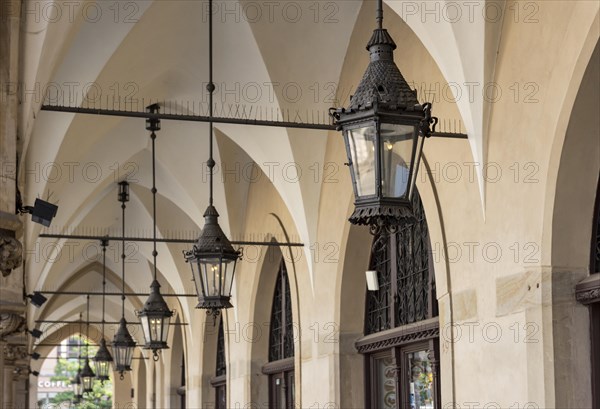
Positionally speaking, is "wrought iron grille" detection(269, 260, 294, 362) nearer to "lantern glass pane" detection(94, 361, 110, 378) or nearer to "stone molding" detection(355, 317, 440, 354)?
"stone molding" detection(355, 317, 440, 354)

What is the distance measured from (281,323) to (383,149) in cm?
1062

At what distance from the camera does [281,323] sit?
14773 millimetres

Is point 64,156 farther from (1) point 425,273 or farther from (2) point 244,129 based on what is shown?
(1) point 425,273

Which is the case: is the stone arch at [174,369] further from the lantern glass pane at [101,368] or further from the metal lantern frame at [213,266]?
the metal lantern frame at [213,266]

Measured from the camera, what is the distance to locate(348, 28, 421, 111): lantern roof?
4406 mm

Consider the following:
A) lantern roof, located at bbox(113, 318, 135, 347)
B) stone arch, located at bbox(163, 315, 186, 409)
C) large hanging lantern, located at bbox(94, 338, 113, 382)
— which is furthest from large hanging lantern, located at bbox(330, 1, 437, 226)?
stone arch, located at bbox(163, 315, 186, 409)

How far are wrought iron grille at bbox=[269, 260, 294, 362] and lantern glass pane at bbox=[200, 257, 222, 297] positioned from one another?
6.22m

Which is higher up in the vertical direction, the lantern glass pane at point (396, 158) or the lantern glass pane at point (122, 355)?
the lantern glass pane at point (396, 158)

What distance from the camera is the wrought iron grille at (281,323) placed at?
14273 millimetres

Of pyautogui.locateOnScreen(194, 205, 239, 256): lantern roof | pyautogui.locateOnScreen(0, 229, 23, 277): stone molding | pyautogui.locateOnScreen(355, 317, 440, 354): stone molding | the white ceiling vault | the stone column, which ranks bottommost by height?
the stone column

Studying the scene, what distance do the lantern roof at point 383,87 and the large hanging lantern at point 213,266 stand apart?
3.43 m

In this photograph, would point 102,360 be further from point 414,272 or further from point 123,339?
point 414,272

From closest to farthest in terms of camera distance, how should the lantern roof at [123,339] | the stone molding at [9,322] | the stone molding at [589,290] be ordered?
the stone molding at [9,322] → the stone molding at [589,290] → the lantern roof at [123,339]

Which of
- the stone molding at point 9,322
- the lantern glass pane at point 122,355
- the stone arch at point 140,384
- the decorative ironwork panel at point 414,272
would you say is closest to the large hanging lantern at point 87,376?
the stone arch at point 140,384
